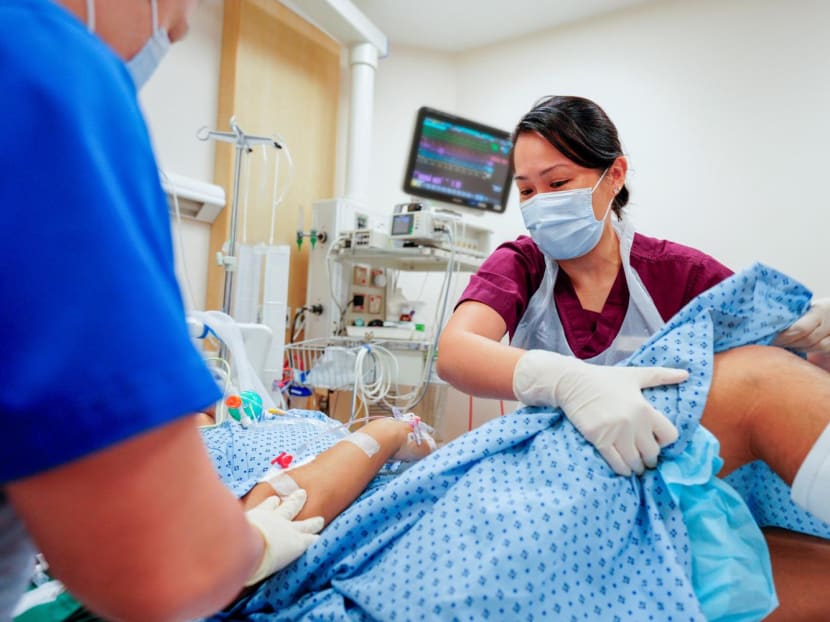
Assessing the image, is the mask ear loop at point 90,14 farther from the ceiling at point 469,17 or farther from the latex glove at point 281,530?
the ceiling at point 469,17

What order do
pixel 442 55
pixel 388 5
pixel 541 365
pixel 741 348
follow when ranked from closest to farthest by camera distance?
pixel 741 348 < pixel 541 365 < pixel 388 5 < pixel 442 55

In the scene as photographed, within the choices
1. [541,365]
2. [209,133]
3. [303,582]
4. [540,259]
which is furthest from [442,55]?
[303,582]

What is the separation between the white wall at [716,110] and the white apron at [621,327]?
1.86 meters

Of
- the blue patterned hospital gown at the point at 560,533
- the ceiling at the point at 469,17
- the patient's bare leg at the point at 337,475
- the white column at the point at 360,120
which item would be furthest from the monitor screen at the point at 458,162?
the blue patterned hospital gown at the point at 560,533

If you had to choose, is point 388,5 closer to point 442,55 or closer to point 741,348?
point 442,55

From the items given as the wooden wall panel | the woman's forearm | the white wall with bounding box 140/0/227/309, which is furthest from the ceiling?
the woman's forearm

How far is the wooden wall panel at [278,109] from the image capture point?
3.37 meters

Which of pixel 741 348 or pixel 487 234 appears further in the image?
pixel 487 234

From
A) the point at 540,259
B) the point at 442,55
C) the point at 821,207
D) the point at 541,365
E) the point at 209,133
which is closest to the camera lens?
the point at 541,365

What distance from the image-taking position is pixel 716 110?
322 centimetres

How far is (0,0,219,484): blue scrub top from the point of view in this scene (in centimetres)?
31

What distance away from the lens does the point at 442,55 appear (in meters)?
4.36

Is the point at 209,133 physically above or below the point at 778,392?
above

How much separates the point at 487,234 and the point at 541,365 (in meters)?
2.31
